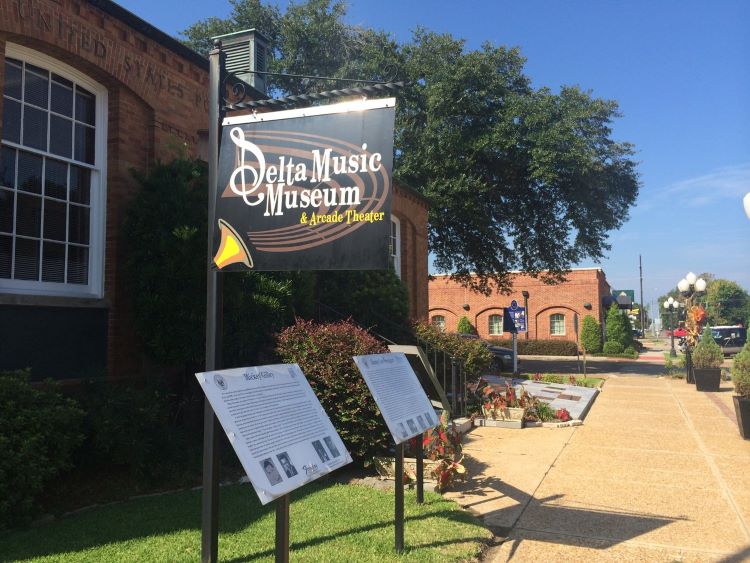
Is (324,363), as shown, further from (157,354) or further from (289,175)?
(289,175)

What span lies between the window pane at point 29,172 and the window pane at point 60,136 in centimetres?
25

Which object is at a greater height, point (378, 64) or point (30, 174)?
point (378, 64)

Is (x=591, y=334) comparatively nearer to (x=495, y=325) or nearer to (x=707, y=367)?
(x=495, y=325)

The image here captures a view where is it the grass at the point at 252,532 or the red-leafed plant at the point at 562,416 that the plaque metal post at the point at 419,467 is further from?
the red-leafed plant at the point at 562,416

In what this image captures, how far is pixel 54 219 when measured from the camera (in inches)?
267

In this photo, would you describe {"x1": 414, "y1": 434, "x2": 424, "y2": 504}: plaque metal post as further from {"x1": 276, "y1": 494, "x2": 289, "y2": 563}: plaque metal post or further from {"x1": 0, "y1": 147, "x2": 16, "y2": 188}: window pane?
{"x1": 0, "y1": 147, "x2": 16, "y2": 188}: window pane

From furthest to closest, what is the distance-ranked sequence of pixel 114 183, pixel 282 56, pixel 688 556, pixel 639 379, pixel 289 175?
pixel 282 56 < pixel 639 379 < pixel 114 183 < pixel 688 556 < pixel 289 175

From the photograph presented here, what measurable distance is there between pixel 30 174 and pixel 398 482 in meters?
5.19

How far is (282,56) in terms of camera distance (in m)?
28.5

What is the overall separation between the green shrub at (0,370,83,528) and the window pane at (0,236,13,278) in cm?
154

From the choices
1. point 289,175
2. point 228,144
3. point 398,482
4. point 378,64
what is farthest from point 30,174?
point 378,64

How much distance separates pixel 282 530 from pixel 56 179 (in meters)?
5.55

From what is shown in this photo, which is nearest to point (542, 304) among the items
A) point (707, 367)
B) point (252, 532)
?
point (707, 367)

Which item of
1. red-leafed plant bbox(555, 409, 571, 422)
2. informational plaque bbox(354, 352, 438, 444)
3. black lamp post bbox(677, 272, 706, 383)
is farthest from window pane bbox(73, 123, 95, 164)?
black lamp post bbox(677, 272, 706, 383)
